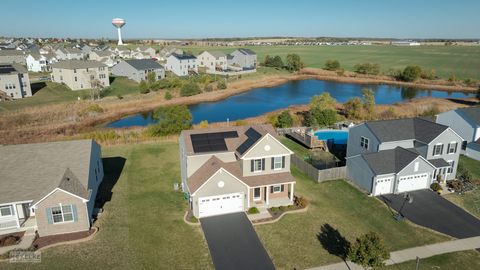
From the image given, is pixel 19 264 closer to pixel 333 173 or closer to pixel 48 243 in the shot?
pixel 48 243

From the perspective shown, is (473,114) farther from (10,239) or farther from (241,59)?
(241,59)

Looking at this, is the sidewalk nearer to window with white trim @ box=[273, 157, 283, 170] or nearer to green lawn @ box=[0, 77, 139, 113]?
window with white trim @ box=[273, 157, 283, 170]

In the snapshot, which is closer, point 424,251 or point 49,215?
point 424,251

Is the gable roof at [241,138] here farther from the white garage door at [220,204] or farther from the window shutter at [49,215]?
the window shutter at [49,215]

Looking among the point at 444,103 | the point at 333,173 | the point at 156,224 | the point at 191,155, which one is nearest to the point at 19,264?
the point at 156,224

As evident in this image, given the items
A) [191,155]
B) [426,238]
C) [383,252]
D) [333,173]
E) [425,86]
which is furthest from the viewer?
[425,86]

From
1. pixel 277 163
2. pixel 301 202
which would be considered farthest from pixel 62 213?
pixel 301 202
